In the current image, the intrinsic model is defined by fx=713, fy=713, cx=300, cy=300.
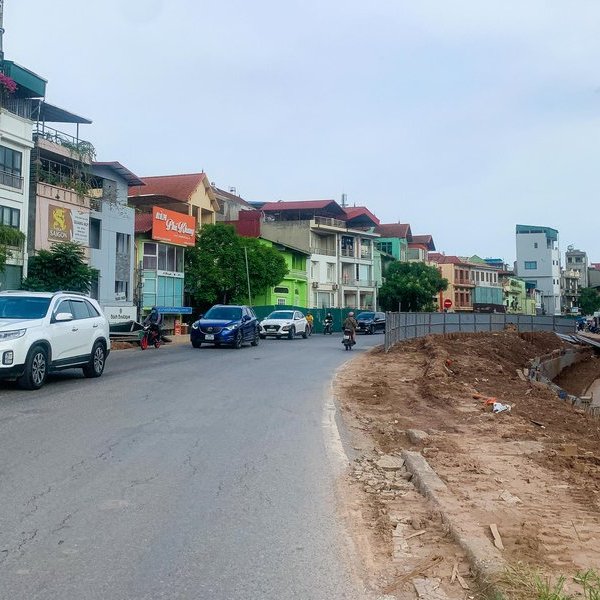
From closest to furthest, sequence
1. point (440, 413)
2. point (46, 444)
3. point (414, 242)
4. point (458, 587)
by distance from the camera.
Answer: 1. point (458, 587)
2. point (46, 444)
3. point (440, 413)
4. point (414, 242)

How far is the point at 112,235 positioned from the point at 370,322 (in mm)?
19843

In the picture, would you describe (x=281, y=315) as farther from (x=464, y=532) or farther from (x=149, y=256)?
(x=464, y=532)

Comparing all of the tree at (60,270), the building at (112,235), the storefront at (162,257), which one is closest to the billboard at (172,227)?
the storefront at (162,257)

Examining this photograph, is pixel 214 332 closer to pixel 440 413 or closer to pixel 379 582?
pixel 440 413

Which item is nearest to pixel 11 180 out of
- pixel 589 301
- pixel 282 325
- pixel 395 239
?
pixel 282 325

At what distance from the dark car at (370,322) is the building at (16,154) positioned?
84.0 feet

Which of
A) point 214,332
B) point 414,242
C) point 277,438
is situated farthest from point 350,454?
point 414,242

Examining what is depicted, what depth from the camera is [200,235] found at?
167 feet

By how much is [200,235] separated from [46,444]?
141ft

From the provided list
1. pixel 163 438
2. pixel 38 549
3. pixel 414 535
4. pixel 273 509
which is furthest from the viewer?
pixel 163 438

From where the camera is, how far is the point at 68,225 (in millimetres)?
36062

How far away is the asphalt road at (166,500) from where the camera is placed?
4547 mm

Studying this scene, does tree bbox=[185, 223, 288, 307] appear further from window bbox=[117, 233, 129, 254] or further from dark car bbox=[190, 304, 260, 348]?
dark car bbox=[190, 304, 260, 348]

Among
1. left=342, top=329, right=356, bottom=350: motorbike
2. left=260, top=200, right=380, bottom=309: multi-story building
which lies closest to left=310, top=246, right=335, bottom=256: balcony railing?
left=260, top=200, right=380, bottom=309: multi-story building
